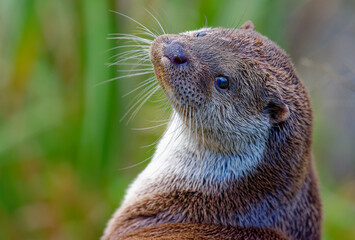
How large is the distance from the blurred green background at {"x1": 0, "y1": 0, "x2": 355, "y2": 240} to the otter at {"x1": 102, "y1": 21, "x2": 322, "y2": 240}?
45.9 inches

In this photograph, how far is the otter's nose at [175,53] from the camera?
6.10 feet

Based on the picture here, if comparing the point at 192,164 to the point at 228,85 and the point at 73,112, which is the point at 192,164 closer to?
the point at 228,85

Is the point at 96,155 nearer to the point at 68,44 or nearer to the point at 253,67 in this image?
the point at 68,44

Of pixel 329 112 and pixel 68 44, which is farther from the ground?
pixel 68 44

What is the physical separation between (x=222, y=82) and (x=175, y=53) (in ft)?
0.66

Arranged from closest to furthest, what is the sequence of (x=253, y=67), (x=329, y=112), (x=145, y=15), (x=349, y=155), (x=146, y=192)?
(x=253, y=67)
(x=146, y=192)
(x=145, y=15)
(x=329, y=112)
(x=349, y=155)

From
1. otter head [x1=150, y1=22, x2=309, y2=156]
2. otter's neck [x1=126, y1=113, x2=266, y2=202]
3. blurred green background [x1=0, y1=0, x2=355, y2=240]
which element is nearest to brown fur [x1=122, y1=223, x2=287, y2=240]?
otter's neck [x1=126, y1=113, x2=266, y2=202]

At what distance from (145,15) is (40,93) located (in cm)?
90

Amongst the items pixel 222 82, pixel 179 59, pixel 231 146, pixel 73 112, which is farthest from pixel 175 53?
pixel 73 112

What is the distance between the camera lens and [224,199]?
1979 millimetres

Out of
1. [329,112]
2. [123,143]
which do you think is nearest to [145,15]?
[123,143]

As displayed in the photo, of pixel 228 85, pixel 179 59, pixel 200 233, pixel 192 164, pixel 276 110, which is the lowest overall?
pixel 200 233

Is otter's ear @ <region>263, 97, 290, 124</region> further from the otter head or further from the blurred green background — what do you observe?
the blurred green background

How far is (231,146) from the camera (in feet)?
6.47
